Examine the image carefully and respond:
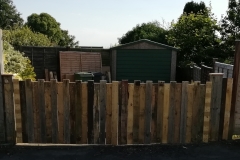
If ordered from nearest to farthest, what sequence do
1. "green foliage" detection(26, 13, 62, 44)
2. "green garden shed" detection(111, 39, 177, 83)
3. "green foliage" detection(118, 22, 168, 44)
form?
"green garden shed" detection(111, 39, 177, 83)
"green foliage" detection(118, 22, 168, 44)
"green foliage" detection(26, 13, 62, 44)

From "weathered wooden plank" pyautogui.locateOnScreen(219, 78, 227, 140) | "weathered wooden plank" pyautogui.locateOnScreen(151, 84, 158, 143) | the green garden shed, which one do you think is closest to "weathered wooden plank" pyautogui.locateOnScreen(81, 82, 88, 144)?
"weathered wooden plank" pyautogui.locateOnScreen(151, 84, 158, 143)

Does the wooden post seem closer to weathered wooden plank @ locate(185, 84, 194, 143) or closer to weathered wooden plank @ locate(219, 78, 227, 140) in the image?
weathered wooden plank @ locate(219, 78, 227, 140)

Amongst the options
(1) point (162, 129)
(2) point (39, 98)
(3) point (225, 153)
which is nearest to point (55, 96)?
(2) point (39, 98)

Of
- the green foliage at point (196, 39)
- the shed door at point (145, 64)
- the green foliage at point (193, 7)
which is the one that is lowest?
the shed door at point (145, 64)

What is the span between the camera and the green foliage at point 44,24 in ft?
112

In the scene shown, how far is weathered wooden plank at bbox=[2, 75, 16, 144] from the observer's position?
12.0ft

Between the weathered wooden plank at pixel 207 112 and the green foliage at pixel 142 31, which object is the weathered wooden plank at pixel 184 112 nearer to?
the weathered wooden plank at pixel 207 112

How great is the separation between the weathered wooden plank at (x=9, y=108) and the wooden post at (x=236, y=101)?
11.3 feet

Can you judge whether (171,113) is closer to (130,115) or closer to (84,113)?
(130,115)

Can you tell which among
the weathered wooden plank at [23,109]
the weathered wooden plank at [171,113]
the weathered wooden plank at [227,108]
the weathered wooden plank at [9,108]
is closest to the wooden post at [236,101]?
the weathered wooden plank at [227,108]

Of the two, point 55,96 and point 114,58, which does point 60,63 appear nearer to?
point 114,58

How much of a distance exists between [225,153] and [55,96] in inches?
105

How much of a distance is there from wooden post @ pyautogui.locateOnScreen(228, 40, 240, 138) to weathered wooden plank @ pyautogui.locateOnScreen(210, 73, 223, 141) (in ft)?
0.79

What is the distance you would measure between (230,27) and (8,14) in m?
46.6
